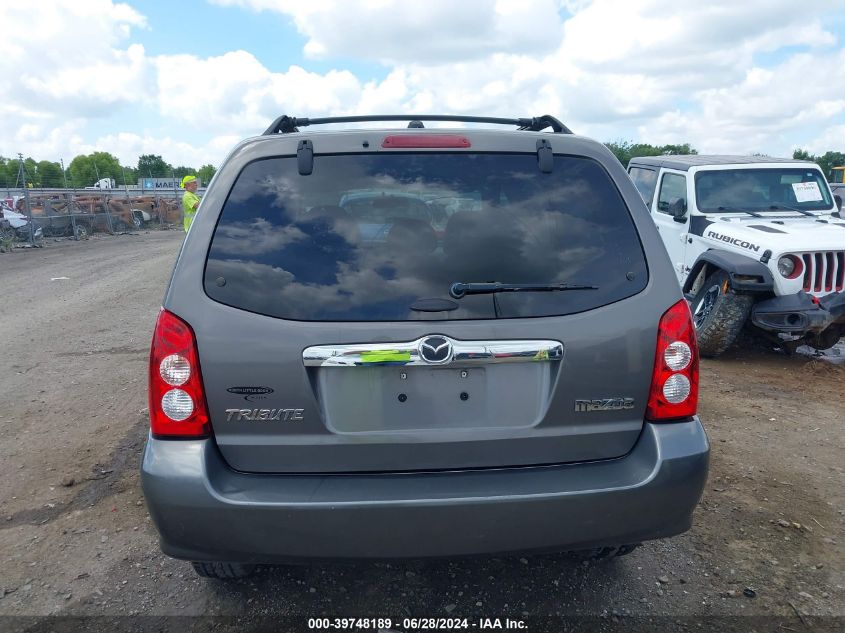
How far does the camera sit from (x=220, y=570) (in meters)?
2.78

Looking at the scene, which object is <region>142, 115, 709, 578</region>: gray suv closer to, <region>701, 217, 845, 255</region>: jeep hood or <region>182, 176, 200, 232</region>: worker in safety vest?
<region>701, 217, 845, 255</region>: jeep hood

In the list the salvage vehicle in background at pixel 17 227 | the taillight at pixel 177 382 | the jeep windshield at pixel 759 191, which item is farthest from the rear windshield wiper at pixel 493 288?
the salvage vehicle in background at pixel 17 227

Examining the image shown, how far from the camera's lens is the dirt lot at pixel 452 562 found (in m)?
A: 2.79

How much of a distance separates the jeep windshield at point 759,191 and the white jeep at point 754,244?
0.01 meters

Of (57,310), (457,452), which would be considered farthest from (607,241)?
(57,310)

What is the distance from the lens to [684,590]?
294 centimetres

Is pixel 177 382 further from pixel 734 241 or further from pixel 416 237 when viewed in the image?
pixel 734 241

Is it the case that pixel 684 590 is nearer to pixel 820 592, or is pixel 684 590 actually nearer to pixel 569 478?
pixel 820 592

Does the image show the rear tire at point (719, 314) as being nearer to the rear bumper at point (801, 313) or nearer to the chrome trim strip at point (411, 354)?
the rear bumper at point (801, 313)

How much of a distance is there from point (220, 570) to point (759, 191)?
293 inches

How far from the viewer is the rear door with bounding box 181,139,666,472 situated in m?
2.24

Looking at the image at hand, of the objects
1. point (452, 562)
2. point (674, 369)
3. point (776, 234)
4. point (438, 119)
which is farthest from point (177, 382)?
point (776, 234)

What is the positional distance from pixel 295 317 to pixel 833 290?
19.6 feet

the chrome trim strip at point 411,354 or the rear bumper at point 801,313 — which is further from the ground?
the chrome trim strip at point 411,354
